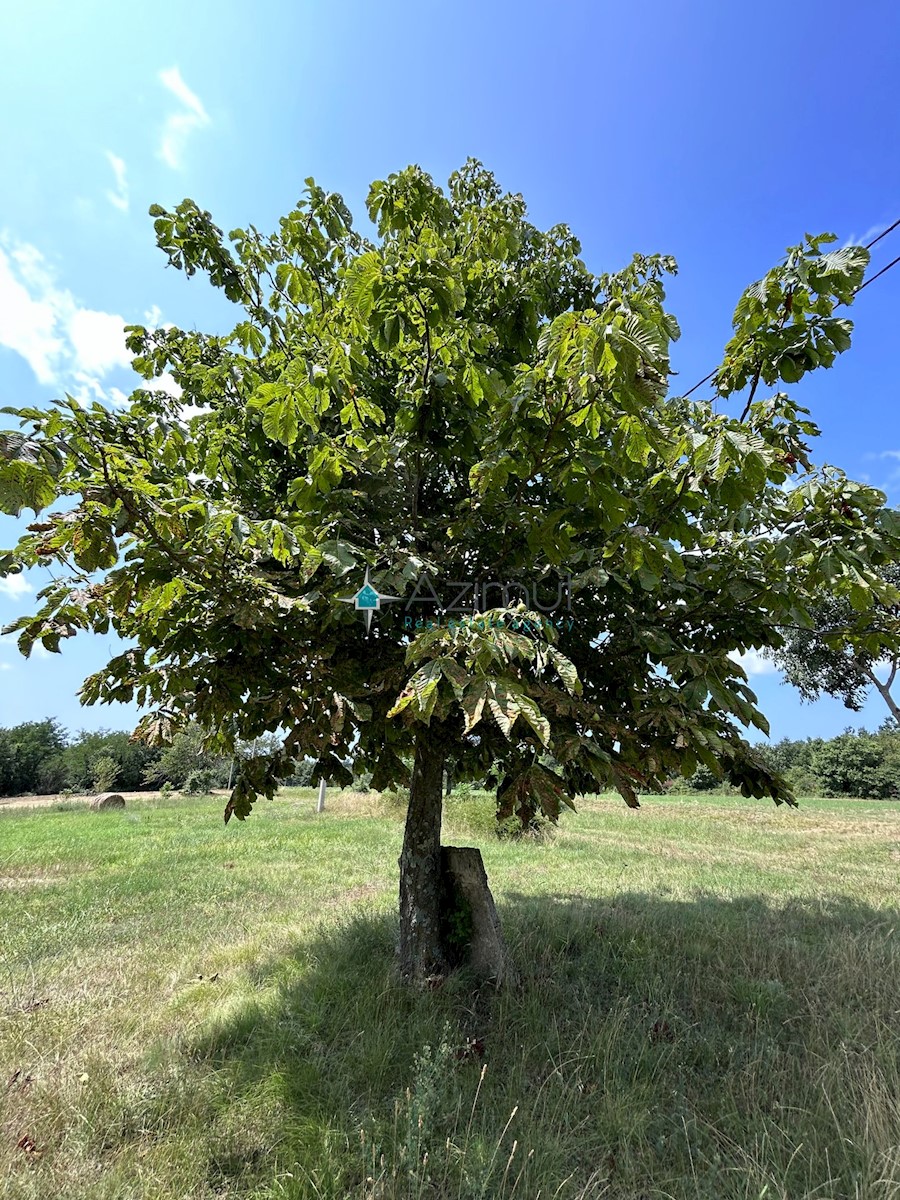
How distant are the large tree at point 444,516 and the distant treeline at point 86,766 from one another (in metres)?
47.1

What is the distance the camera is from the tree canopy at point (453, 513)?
258 centimetres

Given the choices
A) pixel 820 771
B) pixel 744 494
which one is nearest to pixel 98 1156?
pixel 744 494

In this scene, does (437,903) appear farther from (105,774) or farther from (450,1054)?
(105,774)

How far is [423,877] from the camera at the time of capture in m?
5.01

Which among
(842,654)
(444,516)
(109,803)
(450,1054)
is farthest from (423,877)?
(109,803)

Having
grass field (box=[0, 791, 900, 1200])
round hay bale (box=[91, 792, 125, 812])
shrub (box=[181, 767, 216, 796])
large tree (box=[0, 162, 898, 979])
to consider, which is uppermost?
large tree (box=[0, 162, 898, 979])

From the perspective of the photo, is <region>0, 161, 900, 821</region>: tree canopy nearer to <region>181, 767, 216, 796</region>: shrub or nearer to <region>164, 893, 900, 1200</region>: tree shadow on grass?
<region>164, 893, 900, 1200</region>: tree shadow on grass

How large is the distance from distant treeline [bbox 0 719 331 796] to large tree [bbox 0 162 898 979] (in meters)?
47.1

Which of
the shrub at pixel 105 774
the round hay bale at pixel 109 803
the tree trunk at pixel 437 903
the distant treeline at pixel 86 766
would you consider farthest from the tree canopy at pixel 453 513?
the shrub at pixel 105 774

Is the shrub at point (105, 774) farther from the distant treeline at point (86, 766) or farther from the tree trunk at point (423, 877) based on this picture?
the tree trunk at point (423, 877)

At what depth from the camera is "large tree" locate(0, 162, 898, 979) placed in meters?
2.59

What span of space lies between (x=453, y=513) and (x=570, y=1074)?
12.4 feet

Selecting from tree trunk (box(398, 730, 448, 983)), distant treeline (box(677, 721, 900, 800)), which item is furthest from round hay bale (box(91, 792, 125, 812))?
distant treeline (box(677, 721, 900, 800))

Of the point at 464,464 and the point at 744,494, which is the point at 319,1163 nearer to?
the point at 744,494
